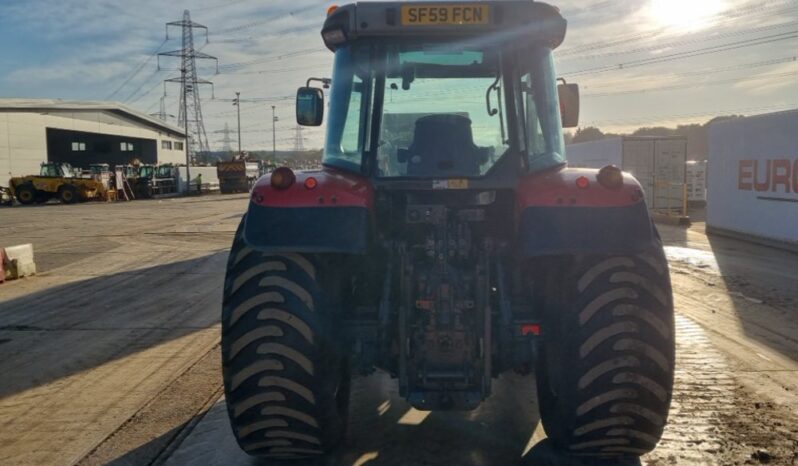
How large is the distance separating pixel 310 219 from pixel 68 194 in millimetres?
39725

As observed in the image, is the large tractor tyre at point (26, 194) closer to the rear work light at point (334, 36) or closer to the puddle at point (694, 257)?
the puddle at point (694, 257)

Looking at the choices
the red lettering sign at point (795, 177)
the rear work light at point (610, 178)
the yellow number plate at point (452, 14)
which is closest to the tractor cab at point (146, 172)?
the red lettering sign at point (795, 177)

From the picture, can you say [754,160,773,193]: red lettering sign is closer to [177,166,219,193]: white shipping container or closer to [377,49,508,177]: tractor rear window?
[377,49,508,177]: tractor rear window

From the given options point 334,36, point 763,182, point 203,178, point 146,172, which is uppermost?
point 146,172

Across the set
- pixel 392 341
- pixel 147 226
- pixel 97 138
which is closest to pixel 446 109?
pixel 392 341

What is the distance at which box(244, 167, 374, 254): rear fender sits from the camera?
12.3 feet

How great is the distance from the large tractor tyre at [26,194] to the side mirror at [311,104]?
128ft

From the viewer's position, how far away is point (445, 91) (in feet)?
14.8

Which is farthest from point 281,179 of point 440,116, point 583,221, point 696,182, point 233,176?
point 233,176

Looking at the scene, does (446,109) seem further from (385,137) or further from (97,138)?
(97,138)

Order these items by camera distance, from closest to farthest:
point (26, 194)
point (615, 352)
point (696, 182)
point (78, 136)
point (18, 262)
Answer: point (615, 352) → point (18, 262) → point (696, 182) → point (26, 194) → point (78, 136)

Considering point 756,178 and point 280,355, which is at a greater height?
→ point 756,178

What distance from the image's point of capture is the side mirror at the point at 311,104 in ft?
16.6

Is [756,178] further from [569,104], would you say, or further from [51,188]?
[51,188]
